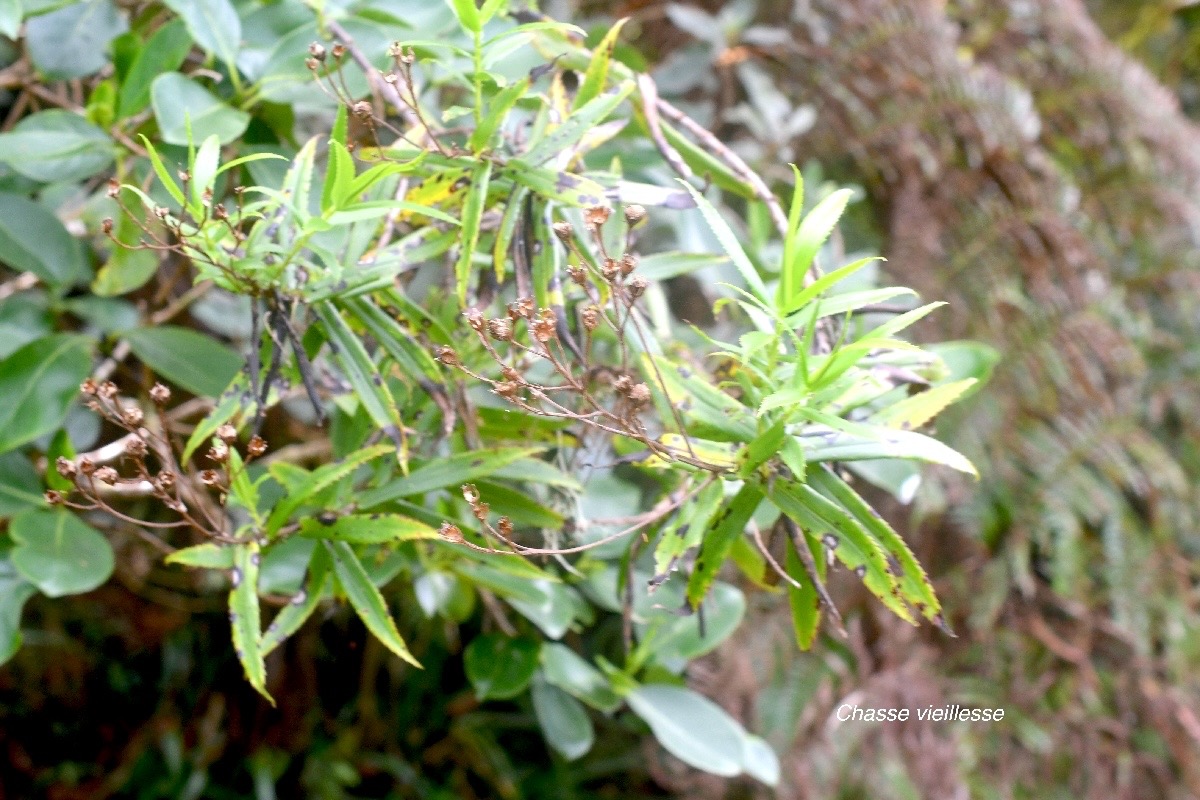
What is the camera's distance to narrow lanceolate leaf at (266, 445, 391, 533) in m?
0.52

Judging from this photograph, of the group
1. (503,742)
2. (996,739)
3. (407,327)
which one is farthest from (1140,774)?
(407,327)

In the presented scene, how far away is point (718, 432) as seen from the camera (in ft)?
1.54

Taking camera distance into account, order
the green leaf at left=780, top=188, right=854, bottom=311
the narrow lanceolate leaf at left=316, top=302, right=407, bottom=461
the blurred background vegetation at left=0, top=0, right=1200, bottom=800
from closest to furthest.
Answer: the green leaf at left=780, top=188, right=854, bottom=311 → the narrow lanceolate leaf at left=316, top=302, right=407, bottom=461 → the blurred background vegetation at left=0, top=0, right=1200, bottom=800

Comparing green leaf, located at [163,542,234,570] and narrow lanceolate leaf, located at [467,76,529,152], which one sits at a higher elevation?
narrow lanceolate leaf, located at [467,76,529,152]

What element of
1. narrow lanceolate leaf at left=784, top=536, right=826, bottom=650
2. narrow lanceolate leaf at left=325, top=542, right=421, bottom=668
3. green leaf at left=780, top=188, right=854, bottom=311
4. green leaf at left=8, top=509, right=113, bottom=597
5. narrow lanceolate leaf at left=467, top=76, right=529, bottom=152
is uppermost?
green leaf at left=780, top=188, right=854, bottom=311

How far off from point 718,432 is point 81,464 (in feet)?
1.03

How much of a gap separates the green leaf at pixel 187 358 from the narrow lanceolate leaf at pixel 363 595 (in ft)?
0.79

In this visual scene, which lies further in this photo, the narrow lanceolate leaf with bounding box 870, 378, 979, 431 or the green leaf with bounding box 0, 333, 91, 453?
the green leaf with bounding box 0, 333, 91, 453

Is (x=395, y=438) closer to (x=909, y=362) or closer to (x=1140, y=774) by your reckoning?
(x=909, y=362)

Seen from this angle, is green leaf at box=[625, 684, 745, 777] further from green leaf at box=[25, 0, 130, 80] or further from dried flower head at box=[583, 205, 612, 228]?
green leaf at box=[25, 0, 130, 80]

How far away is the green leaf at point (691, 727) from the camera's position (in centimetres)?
80

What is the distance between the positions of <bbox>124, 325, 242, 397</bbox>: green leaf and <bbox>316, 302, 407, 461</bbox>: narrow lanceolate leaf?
0.76 feet

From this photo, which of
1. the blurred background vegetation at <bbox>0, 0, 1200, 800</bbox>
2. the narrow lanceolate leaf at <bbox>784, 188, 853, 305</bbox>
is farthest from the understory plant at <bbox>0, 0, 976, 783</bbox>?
the blurred background vegetation at <bbox>0, 0, 1200, 800</bbox>

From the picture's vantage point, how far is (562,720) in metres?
0.90
